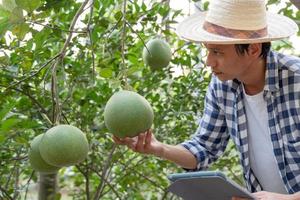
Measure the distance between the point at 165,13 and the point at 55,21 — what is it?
57 cm

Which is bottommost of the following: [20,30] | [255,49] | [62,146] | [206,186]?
[206,186]

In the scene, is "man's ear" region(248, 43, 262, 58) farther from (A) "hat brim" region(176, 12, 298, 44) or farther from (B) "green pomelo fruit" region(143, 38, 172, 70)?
(B) "green pomelo fruit" region(143, 38, 172, 70)

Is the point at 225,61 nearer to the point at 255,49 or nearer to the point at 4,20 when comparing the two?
the point at 255,49

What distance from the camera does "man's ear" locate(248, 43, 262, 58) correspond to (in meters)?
1.93

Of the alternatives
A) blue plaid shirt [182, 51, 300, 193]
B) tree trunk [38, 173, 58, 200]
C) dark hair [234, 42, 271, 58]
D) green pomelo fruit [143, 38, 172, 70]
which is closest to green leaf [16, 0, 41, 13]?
dark hair [234, 42, 271, 58]

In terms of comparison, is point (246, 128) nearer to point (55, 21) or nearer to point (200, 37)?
point (200, 37)

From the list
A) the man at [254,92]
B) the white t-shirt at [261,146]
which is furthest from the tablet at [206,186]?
the white t-shirt at [261,146]

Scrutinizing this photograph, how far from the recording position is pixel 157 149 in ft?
6.61

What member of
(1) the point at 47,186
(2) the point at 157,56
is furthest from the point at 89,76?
(1) the point at 47,186

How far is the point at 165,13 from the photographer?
2.65m

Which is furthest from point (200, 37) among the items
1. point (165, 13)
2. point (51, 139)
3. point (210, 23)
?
point (165, 13)

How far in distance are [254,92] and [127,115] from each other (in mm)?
609

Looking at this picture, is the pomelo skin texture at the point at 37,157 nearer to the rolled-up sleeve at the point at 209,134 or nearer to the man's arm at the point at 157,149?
the man's arm at the point at 157,149

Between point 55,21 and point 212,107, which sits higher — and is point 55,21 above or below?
above
